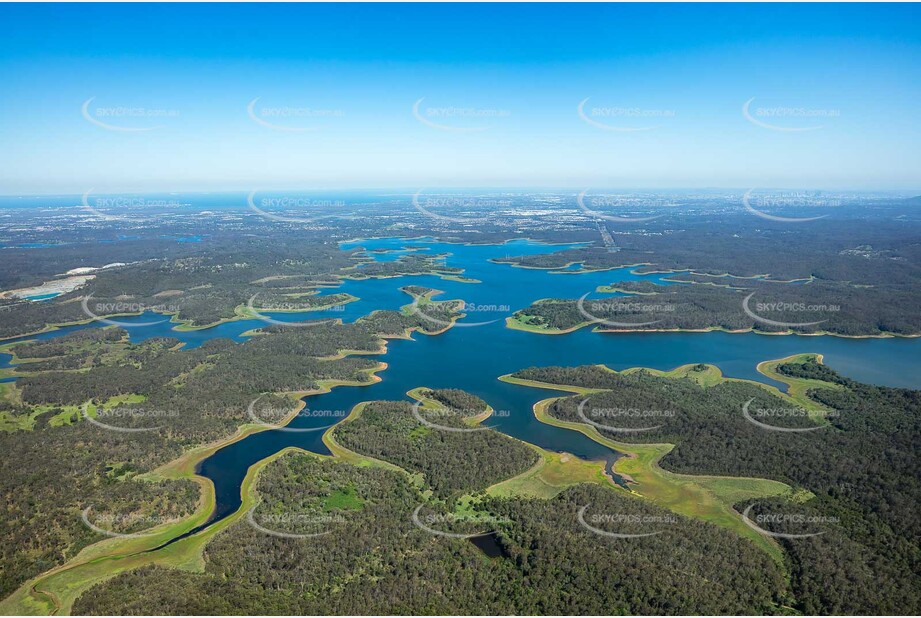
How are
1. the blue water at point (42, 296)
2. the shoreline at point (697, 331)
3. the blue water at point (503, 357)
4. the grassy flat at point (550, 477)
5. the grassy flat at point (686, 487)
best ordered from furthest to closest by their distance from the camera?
the blue water at point (42, 296)
the shoreline at point (697, 331)
the blue water at point (503, 357)
the grassy flat at point (550, 477)
the grassy flat at point (686, 487)

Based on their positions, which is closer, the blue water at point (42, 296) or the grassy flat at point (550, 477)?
the grassy flat at point (550, 477)

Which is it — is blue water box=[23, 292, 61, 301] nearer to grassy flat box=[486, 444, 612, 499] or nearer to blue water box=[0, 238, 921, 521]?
blue water box=[0, 238, 921, 521]

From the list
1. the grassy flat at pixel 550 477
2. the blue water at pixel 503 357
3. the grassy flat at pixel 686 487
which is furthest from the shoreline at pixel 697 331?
the grassy flat at pixel 550 477

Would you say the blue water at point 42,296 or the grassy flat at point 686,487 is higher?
the blue water at point 42,296

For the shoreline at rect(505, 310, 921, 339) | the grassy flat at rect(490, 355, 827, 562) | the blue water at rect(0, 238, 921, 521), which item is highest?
the shoreline at rect(505, 310, 921, 339)

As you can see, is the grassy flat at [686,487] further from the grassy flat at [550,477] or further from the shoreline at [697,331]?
the shoreline at [697,331]

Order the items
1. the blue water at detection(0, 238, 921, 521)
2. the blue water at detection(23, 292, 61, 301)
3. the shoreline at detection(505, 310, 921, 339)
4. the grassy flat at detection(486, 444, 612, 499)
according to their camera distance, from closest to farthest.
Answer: the grassy flat at detection(486, 444, 612, 499), the blue water at detection(0, 238, 921, 521), the shoreline at detection(505, 310, 921, 339), the blue water at detection(23, 292, 61, 301)

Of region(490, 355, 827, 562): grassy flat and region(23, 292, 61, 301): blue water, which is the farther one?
region(23, 292, 61, 301): blue water

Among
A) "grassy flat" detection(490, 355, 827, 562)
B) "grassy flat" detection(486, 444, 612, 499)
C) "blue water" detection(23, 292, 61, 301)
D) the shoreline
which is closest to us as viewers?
"grassy flat" detection(490, 355, 827, 562)

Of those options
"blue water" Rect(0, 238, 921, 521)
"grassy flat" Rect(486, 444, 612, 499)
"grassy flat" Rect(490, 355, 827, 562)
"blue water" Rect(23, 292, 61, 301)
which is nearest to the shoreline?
"blue water" Rect(0, 238, 921, 521)
